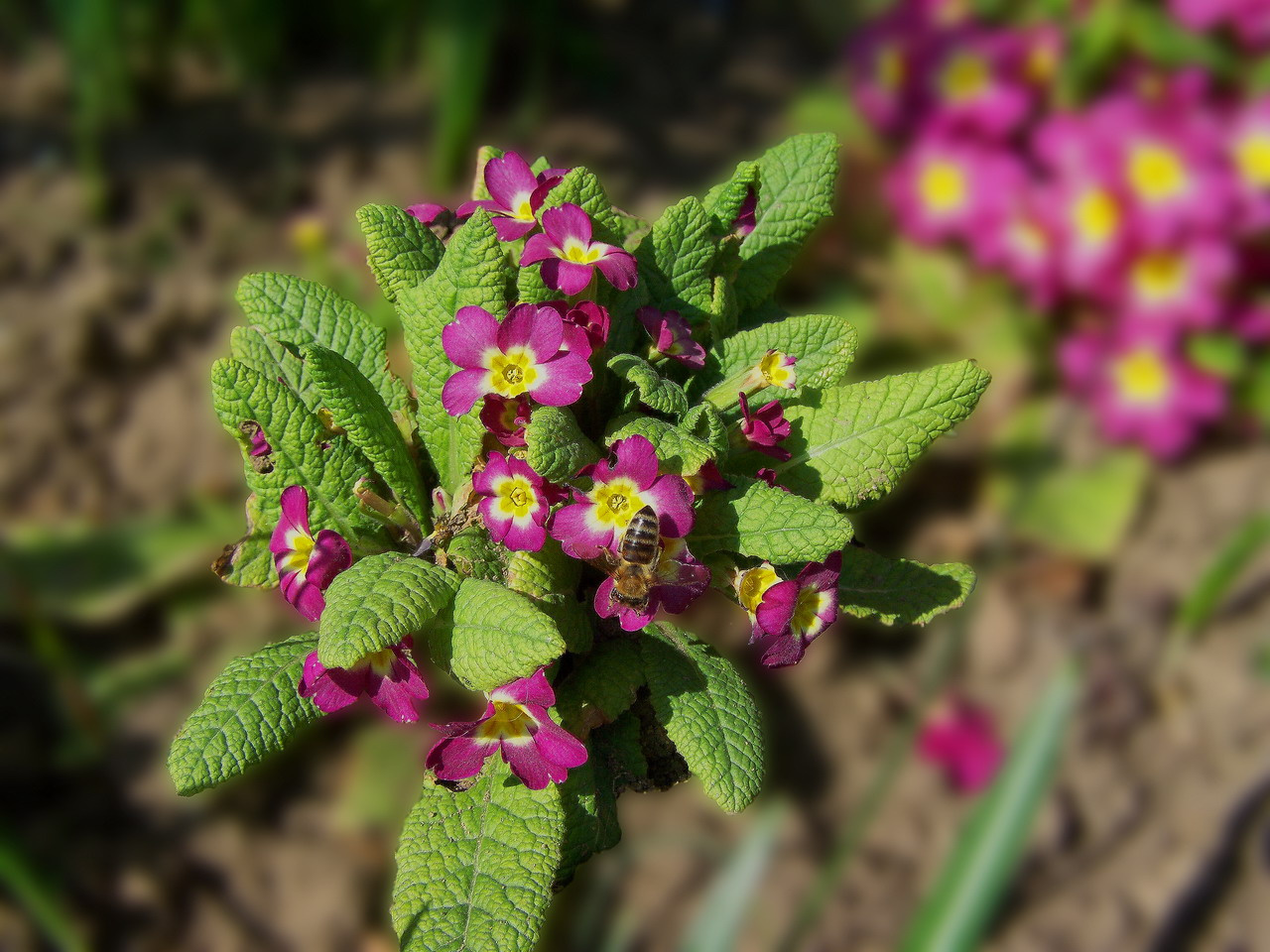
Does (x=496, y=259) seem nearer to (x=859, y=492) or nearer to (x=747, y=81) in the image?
(x=859, y=492)

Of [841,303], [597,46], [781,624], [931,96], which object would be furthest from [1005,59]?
[781,624]

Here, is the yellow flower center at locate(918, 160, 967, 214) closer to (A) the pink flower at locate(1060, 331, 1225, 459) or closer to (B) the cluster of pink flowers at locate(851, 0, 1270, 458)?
(B) the cluster of pink flowers at locate(851, 0, 1270, 458)

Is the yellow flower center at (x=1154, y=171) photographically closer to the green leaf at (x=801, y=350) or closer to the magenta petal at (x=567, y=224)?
the green leaf at (x=801, y=350)

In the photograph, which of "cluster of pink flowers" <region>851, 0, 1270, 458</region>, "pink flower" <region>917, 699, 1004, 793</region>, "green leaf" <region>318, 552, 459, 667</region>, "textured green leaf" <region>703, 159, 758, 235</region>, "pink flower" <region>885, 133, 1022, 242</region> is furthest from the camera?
"pink flower" <region>885, 133, 1022, 242</region>

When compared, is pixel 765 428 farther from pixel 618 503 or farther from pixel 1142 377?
pixel 1142 377

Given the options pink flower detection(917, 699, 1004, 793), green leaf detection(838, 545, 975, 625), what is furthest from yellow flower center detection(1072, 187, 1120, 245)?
green leaf detection(838, 545, 975, 625)
